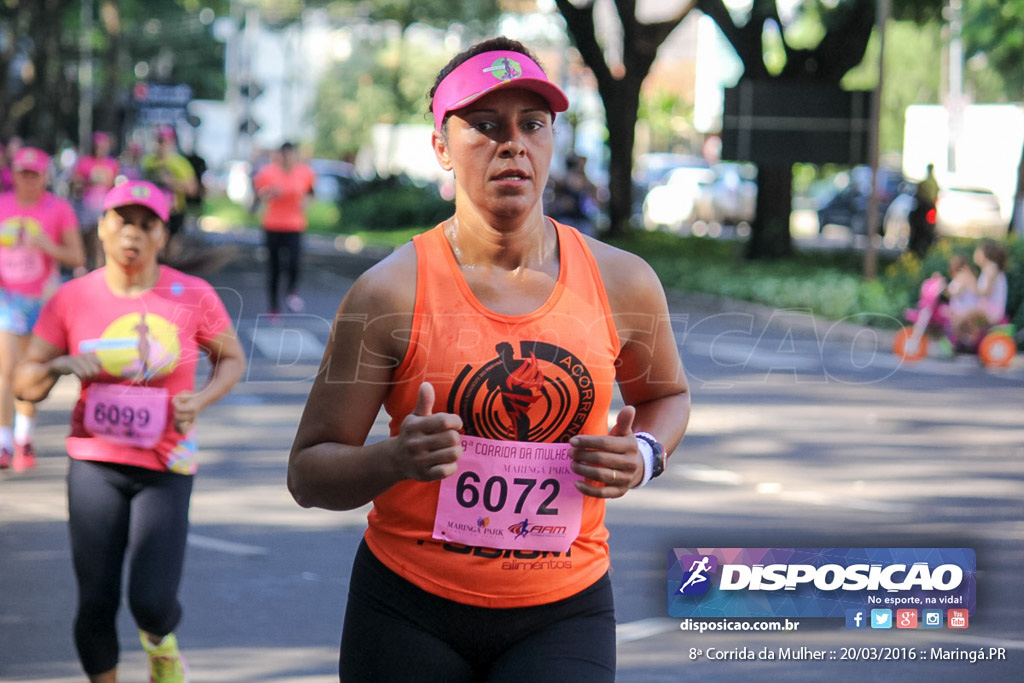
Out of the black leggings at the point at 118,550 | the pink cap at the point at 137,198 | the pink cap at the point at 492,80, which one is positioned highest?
the pink cap at the point at 492,80

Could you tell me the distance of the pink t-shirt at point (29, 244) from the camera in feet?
30.3

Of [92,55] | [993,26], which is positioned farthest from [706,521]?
[92,55]

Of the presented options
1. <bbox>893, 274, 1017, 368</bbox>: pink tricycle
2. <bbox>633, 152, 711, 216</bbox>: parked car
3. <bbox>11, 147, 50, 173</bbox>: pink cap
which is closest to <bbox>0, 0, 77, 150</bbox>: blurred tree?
<bbox>633, 152, 711, 216</bbox>: parked car

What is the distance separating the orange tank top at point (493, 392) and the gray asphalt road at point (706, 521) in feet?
9.01

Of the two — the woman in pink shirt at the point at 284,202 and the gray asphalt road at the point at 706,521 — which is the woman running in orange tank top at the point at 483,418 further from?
the woman in pink shirt at the point at 284,202

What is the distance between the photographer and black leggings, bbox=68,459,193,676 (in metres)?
4.69

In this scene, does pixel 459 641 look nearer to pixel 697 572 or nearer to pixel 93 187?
pixel 697 572

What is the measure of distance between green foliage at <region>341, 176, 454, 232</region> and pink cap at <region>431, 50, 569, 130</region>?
32565mm

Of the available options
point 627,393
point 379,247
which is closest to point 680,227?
point 379,247

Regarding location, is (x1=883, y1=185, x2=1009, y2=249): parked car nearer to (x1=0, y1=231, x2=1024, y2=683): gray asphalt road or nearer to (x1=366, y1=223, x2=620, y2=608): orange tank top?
(x1=0, y1=231, x2=1024, y2=683): gray asphalt road

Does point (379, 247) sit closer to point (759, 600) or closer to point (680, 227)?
point (680, 227)

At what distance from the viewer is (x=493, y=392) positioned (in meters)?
2.86

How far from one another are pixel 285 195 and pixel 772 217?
38.2 ft

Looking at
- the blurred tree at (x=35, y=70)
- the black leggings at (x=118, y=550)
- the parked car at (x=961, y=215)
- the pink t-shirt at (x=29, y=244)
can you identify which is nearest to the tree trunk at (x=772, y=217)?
the parked car at (x=961, y=215)
